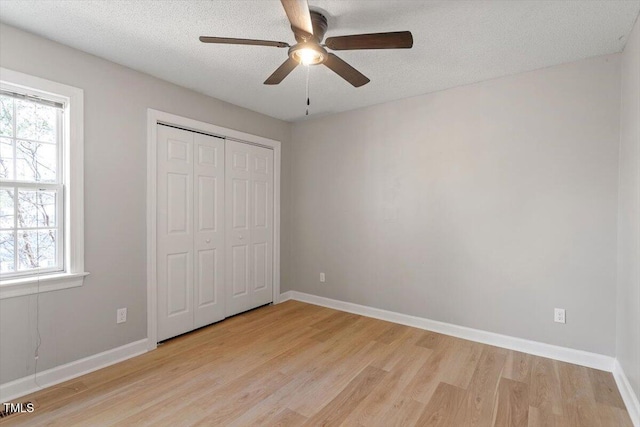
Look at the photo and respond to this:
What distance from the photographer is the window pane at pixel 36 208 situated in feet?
7.22

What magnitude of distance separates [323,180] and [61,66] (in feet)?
9.11

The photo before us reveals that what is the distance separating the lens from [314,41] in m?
1.79

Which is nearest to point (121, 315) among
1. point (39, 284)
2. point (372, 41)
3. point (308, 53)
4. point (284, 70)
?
point (39, 284)

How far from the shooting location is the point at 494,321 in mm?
2934

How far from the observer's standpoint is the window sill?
2.07 m

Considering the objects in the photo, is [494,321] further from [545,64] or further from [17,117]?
[17,117]

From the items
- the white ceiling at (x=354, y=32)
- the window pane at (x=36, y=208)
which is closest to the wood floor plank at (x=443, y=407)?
the white ceiling at (x=354, y=32)

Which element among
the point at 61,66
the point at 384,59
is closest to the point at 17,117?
the point at 61,66

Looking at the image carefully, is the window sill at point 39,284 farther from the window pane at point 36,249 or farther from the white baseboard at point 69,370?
the white baseboard at point 69,370

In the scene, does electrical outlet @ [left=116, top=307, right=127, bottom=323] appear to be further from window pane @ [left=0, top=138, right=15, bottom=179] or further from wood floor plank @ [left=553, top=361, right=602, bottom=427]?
wood floor plank @ [left=553, top=361, right=602, bottom=427]

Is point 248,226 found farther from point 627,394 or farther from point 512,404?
point 627,394

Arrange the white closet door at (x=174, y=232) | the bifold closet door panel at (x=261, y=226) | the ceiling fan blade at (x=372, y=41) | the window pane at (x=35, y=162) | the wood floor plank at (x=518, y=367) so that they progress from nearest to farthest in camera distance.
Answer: the ceiling fan blade at (x=372, y=41)
the window pane at (x=35, y=162)
the wood floor plank at (x=518, y=367)
the white closet door at (x=174, y=232)
the bifold closet door panel at (x=261, y=226)

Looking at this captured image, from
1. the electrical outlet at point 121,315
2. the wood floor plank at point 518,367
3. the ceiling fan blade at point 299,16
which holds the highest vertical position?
the ceiling fan blade at point 299,16

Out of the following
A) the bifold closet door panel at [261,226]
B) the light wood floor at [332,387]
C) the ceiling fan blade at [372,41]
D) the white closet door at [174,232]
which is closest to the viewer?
the ceiling fan blade at [372,41]
